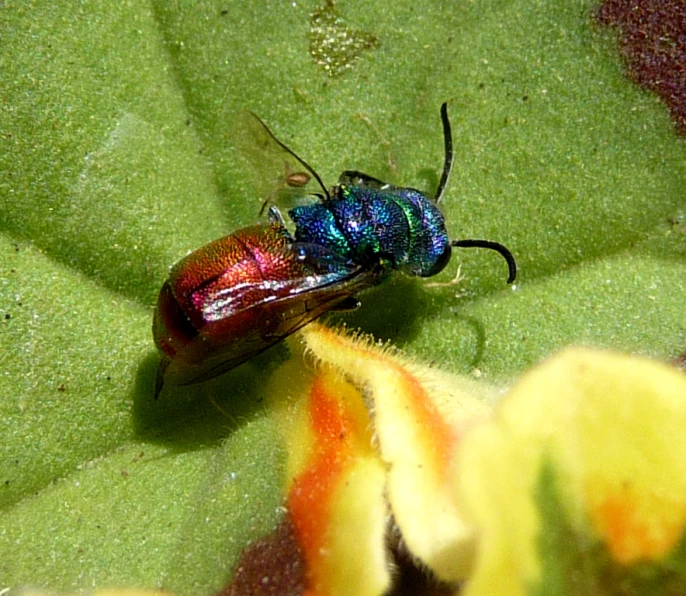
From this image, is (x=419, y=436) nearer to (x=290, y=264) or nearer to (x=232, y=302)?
(x=232, y=302)

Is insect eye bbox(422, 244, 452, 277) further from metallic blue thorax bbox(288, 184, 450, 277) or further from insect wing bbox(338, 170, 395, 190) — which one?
insect wing bbox(338, 170, 395, 190)

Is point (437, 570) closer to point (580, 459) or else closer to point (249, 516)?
point (580, 459)

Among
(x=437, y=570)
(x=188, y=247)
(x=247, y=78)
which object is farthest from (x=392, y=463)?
(x=247, y=78)

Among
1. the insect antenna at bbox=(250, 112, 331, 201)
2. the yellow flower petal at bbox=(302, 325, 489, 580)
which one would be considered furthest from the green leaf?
the yellow flower petal at bbox=(302, 325, 489, 580)

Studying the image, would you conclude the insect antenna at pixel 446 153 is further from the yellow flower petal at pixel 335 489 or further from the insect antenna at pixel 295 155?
the yellow flower petal at pixel 335 489

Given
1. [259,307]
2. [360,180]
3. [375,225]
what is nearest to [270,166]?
[360,180]
